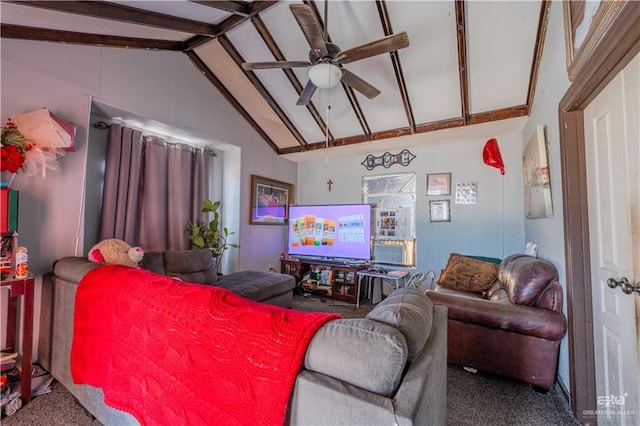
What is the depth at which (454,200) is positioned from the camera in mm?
3900

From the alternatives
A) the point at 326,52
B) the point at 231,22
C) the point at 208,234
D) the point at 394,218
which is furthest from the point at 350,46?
the point at 208,234

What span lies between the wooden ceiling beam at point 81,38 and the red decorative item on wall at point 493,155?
13.7 feet

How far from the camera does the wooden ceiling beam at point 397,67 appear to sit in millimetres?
2482

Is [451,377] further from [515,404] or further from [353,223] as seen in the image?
[353,223]

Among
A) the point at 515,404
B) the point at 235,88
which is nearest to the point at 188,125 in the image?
the point at 235,88

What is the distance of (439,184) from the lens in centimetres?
400

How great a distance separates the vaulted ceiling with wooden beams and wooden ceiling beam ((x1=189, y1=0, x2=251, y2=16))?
0.01 m

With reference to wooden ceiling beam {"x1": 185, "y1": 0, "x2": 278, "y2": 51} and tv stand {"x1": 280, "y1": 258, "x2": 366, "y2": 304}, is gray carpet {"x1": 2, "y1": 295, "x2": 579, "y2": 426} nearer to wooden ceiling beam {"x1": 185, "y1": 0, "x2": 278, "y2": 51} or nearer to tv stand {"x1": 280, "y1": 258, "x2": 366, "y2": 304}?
tv stand {"x1": 280, "y1": 258, "x2": 366, "y2": 304}

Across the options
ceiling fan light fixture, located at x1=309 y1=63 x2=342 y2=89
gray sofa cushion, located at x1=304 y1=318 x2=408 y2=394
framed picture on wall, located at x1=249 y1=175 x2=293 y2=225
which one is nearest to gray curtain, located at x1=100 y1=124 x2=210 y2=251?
framed picture on wall, located at x1=249 y1=175 x2=293 y2=225

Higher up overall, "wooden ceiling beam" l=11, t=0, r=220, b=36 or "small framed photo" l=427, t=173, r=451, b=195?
"wooden ceiling beam" l=11, t=0, r=220, b=36

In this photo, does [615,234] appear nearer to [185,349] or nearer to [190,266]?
[185,349]

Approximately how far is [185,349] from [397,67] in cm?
324

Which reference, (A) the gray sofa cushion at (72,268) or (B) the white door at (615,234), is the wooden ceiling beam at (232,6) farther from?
(B) the white door at (615,234)

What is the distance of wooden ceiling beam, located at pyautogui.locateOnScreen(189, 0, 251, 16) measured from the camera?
220cm
